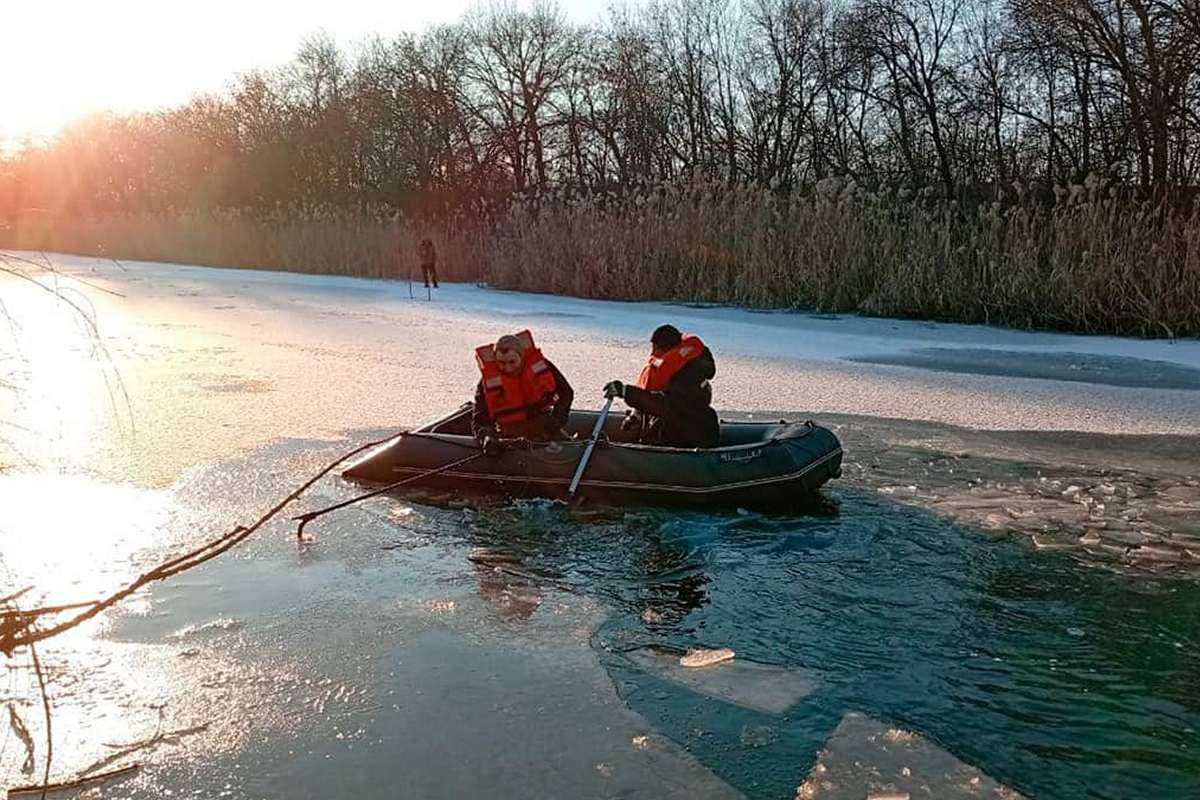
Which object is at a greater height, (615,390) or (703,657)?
(615,390)

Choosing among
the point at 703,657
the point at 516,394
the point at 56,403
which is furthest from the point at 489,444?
the point at 56,403

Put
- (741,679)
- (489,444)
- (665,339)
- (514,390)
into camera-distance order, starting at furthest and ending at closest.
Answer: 1. (514,390)
2. (665,339)
3. (489,444)
4. (741,679)

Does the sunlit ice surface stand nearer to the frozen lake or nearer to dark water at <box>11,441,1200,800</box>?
the frozen lake

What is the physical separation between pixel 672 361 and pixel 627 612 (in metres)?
1.75

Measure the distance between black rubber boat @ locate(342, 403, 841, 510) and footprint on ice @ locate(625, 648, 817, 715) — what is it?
5.01ft

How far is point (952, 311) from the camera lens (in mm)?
10023

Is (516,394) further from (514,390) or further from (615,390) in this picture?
(615,390)

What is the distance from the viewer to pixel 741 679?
2.82 metres

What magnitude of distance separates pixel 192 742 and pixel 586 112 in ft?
76.5

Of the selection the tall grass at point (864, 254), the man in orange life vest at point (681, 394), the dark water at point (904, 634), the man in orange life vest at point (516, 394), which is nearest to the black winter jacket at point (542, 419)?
the man in orange life vest at point (516, 394)

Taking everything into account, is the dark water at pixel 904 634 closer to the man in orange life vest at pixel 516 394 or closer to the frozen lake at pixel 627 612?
the frozen lake at pixel 627 612

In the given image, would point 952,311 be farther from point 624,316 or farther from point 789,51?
point 789,51

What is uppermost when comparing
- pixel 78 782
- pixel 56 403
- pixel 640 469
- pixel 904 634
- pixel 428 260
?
pixel 428 260

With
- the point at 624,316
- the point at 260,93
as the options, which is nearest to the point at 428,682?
the point at 624,316
